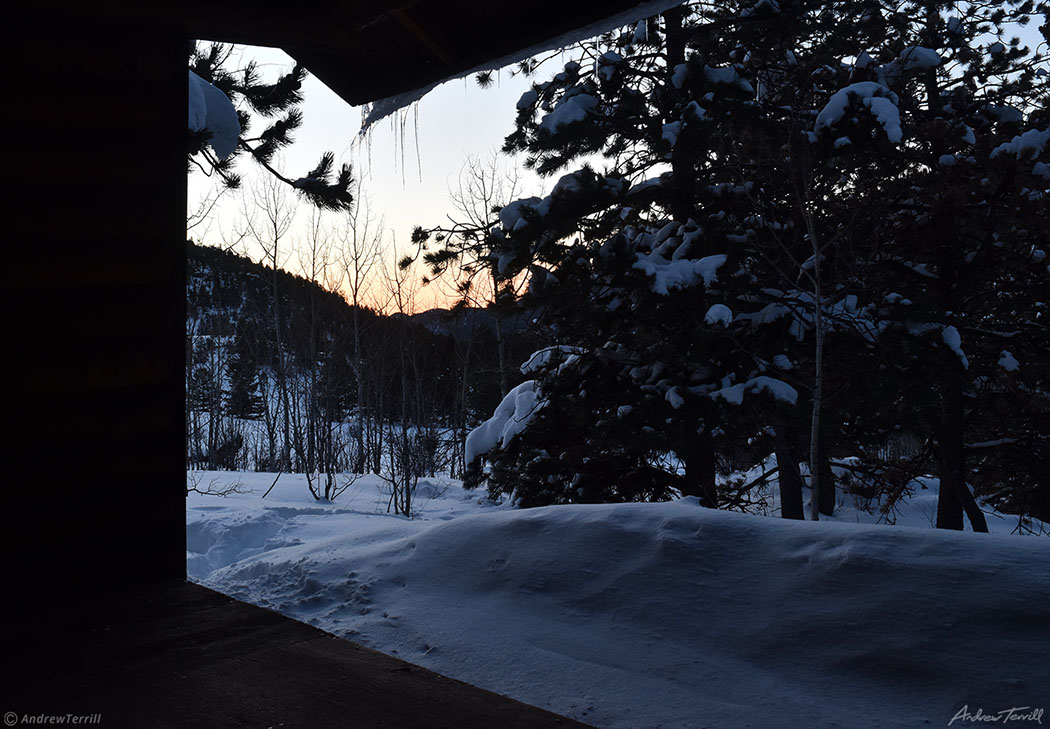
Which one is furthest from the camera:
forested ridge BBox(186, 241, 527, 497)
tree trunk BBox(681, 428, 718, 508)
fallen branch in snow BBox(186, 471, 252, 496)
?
forested ridge BBox(186, 241, 527, 497)

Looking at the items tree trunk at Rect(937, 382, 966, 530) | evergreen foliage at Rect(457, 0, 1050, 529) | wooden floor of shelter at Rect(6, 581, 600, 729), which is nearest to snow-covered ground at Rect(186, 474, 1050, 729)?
wooden floor of shelter at Rect(6, 581, 600, 729)

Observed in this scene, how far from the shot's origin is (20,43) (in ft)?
9.06

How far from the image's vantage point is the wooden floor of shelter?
1677 millimetres

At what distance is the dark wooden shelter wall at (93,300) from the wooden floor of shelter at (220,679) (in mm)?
449

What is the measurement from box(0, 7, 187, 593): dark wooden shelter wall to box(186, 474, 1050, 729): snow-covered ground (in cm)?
101

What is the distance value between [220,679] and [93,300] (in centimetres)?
178

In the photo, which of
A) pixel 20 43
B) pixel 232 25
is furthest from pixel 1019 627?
pixel 20 43

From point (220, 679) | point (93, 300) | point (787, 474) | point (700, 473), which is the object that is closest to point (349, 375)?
point (787, 474)

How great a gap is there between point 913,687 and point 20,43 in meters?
4.15

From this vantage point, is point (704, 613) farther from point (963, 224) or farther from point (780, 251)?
point (963, 224)

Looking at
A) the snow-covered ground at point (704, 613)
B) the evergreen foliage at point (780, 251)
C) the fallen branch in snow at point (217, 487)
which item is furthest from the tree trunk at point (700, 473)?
the fallen branch in snow at point (217, 487)

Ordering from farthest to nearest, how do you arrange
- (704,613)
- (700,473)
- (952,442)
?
(952,442) → (700,473) → (704,613)

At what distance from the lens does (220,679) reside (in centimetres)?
190

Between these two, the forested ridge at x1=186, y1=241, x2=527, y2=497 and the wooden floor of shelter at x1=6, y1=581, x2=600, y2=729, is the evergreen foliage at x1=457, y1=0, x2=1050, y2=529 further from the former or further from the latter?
the forested ridge at x1=186, y1=241, x2=527, y2=497
